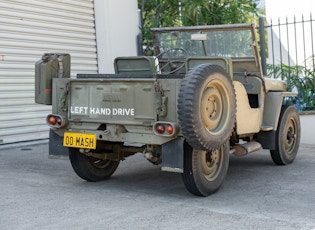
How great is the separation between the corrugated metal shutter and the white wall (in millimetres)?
432

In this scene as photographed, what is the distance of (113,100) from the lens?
5.49 metres

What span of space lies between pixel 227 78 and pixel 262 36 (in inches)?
107

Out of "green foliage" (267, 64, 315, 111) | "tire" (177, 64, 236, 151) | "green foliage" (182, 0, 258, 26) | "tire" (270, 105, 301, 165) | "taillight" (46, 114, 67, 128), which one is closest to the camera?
"tire" (177, 64, 236, 151)

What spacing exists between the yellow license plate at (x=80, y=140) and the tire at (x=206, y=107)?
1.19m

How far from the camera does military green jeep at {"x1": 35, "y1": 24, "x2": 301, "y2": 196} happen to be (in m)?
5.08

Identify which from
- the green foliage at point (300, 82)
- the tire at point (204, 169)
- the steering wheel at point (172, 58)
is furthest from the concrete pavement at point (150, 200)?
the green foliage at point (300, 82)

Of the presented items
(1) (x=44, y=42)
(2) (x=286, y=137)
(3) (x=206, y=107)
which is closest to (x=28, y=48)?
(1) (x=44, y=42)

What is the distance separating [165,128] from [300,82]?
5925mm

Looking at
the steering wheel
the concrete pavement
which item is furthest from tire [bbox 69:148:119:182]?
the steering wheel

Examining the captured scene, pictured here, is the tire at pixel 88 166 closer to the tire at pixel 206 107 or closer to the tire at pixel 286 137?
the tire at pixel 206 107

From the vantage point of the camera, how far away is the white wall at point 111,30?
11.1m

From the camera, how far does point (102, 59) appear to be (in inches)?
443

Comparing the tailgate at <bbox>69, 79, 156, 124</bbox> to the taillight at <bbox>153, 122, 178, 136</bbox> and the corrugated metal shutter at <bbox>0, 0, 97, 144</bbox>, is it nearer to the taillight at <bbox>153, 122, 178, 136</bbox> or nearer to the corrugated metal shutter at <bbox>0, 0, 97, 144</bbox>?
the taillight at <bbox>153, 122, 178, 136</bbox>

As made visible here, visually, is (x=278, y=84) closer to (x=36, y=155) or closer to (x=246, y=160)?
(x=246, y=160)
